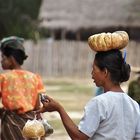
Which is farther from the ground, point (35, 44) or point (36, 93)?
point (36, 93)

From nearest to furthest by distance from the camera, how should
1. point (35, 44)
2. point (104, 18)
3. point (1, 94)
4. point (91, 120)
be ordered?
point (91, 120)
point (1, 94)
point (35, 44)
point (104, 18)

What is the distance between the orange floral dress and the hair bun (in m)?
2.34

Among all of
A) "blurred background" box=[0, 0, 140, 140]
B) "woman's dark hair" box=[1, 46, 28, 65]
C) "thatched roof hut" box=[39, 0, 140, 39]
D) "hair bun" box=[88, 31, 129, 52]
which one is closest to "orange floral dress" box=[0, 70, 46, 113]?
"woman's dark hair" box=[1, 46, 28, 65]

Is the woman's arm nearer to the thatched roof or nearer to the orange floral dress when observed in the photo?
the orange floral dress

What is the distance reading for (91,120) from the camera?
443 cm

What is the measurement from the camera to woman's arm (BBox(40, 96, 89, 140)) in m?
4.50

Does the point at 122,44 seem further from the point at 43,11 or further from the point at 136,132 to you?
the point at 43,11

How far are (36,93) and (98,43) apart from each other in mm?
2480

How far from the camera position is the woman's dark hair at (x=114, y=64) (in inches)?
180

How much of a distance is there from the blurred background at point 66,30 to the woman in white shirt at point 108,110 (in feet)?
63.1

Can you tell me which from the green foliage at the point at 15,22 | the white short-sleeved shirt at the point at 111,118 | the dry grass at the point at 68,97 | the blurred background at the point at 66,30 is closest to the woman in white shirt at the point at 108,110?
the white short-sleeved shirt at the point at 111,118

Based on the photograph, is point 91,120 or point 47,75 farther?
point 47,75

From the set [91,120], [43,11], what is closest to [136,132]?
[91,120]

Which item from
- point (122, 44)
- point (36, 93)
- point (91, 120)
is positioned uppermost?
point (122, 44)
